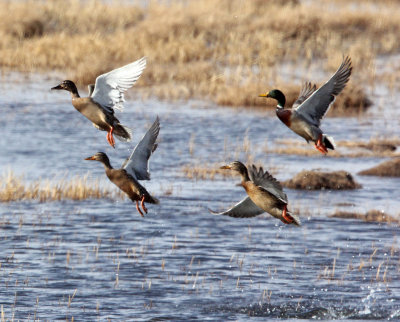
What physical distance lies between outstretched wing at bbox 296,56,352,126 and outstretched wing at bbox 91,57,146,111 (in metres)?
1.66

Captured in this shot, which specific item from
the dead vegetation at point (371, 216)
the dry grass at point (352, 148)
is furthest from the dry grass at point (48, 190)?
the dry grass at point (352, 148)

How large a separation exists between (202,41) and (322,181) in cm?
1531

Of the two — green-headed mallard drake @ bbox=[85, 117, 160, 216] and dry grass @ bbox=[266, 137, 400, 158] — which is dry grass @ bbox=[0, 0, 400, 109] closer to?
dry grass @ bbox=[266, 137, 400, 158]

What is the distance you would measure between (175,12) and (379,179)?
19568 millimetres

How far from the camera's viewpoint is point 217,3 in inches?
1619

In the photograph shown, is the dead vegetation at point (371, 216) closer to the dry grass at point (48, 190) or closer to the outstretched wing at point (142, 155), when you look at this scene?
the dry grass at point (48, 190)

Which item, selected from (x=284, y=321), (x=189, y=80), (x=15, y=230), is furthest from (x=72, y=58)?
(x=284, y=321)

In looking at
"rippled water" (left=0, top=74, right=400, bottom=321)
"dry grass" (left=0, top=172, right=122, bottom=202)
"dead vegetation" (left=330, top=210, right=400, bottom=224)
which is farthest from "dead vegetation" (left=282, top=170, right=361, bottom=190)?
"dry grass" (left=0, top=172, right=122, bottom=202)

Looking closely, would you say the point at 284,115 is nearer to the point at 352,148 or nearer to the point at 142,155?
the point at 142,155

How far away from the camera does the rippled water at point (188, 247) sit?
1271 cm

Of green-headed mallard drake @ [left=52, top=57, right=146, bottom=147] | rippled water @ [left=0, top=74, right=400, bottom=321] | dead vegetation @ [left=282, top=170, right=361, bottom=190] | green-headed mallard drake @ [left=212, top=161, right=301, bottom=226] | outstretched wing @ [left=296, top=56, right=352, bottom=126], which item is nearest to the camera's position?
green-headed mallard drake @ [left=52, top=57, right=146, bottom=147]

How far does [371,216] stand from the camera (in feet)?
57.6

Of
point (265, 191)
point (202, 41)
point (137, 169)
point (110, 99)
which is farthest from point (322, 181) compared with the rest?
point (202, 41)

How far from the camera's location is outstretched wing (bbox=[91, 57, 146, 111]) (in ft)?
28.9
